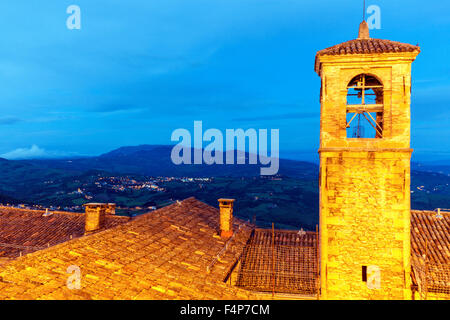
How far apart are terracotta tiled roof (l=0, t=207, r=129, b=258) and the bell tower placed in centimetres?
1082

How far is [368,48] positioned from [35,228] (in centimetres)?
1784

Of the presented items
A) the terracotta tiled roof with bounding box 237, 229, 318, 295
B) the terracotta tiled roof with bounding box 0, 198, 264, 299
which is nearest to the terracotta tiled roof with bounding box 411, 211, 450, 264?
the terracotta tiled roof with bounding box 237, 229, 318, 295

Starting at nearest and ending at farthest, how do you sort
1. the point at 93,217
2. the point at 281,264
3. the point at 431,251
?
the point at 431,251
the point at 281,264
the point at 93,217

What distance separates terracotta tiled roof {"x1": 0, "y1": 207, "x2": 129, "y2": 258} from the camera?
14.3 meters

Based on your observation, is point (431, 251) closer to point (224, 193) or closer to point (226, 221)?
point (226, 221)

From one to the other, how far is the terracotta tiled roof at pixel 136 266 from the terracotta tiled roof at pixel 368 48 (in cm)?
842

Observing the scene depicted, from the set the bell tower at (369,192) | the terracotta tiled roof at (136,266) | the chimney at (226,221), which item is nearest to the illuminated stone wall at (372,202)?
the bell tower at (369,192)

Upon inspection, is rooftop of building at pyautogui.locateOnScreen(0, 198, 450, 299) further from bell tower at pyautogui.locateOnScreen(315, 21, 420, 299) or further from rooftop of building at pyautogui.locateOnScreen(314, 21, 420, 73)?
rooftop of building at pyautogui.locateOnScreen(314, 21, 420, 73)

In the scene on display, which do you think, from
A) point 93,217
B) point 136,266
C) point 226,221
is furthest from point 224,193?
point 136,266

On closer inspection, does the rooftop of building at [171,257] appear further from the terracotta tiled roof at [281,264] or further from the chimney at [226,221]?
the chimney at [226,221]

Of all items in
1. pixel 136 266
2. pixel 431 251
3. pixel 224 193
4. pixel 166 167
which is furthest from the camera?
pixel 166 167

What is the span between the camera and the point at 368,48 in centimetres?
1064

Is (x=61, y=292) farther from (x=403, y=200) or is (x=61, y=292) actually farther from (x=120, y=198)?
(x=120, y=198)

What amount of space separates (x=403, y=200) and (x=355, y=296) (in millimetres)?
3601
